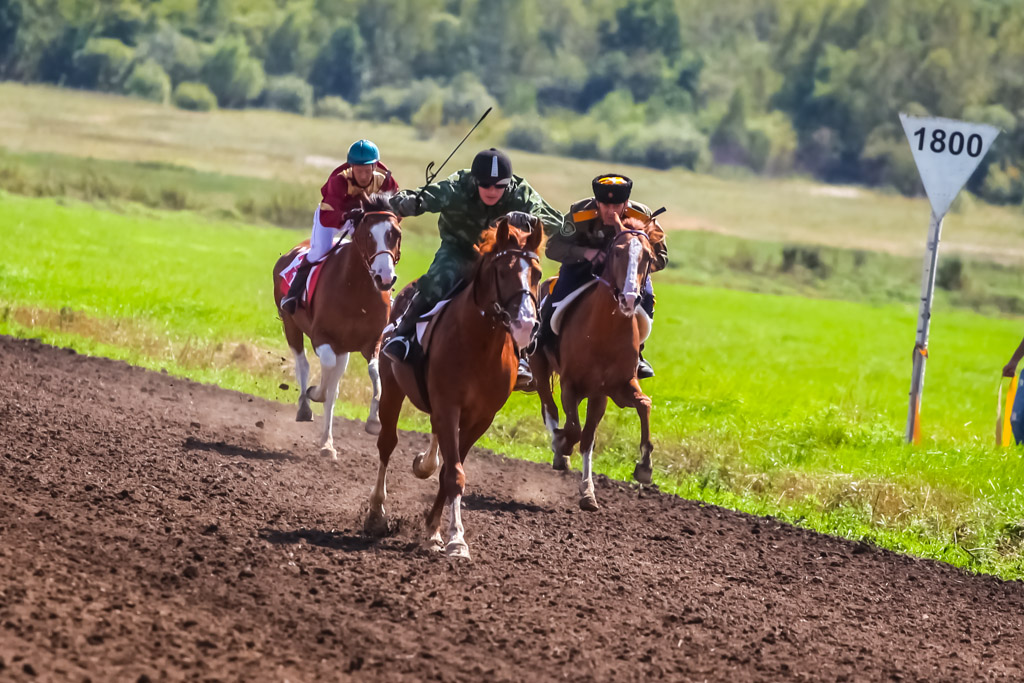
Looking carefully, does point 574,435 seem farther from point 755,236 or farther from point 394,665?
point 755,236

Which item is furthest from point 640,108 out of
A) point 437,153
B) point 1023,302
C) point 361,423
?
point 361,423

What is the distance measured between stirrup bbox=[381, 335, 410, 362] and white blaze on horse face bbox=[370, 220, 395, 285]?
196 centimetres

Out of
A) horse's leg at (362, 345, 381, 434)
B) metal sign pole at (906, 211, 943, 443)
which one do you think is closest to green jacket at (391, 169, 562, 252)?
horse's leg at (362, 345, 381, 434)

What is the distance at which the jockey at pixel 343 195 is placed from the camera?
1240 cm

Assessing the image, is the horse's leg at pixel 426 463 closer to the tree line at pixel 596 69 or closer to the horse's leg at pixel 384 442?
the horse's leg at pixel 384 442

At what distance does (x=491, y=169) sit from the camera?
8680mm

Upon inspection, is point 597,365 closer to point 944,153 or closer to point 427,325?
point 427,325

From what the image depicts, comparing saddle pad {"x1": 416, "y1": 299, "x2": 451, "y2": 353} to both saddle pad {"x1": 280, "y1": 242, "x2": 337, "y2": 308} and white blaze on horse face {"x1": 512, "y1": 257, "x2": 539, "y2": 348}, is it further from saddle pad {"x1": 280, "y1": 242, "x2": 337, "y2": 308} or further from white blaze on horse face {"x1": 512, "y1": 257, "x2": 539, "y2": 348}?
saddle pad {"x1": 280, "y1": 242, "x2": 337, "y2": 308}

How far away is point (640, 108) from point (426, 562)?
239 feet

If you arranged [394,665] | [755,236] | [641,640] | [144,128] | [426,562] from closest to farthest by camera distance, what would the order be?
[394,665]
[641,640]
[426,562]
[755,236]
[144,128]

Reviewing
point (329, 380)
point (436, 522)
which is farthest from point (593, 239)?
point (436, 522)

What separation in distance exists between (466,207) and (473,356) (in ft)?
3.58

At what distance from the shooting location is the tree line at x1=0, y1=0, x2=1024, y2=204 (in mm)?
65938

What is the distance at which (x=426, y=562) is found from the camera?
8.26 m
